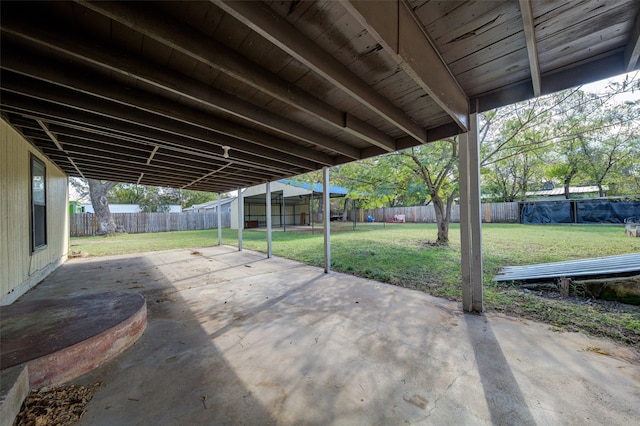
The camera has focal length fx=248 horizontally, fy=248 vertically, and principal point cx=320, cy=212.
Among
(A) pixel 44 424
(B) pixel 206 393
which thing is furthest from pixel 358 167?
(A) pixel 44 424

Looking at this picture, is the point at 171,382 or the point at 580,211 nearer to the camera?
the point at 171,382

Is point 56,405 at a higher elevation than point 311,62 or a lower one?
lower

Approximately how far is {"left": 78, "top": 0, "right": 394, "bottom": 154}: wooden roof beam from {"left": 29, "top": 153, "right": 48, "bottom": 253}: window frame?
4.67 m

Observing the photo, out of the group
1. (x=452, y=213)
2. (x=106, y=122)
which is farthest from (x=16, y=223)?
(x=452, y=213)

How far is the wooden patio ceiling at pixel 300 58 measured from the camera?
1.53m

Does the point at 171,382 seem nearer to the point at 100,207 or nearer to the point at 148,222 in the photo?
the point at 100,207

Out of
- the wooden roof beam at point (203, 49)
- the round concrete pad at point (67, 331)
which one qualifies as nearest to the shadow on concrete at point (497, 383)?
the wooden roof beam at point (203, 49)

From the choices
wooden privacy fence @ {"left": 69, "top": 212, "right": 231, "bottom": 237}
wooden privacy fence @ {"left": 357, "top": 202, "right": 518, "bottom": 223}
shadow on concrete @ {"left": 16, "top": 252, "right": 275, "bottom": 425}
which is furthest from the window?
wooden privacy fence @ {"left": 357, "top": 202, "right": 518, "bottom": 223}

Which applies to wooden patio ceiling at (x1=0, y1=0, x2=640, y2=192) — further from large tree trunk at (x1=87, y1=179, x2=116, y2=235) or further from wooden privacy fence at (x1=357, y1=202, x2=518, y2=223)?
wooden privacy fence at (x1=357, y1=202, x2=518, y2=223)

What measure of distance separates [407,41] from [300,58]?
715 millimetres

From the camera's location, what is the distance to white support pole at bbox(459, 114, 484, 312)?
316 cm

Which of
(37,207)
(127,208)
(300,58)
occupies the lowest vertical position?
(37,207)

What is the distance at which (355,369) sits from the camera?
2.08 m

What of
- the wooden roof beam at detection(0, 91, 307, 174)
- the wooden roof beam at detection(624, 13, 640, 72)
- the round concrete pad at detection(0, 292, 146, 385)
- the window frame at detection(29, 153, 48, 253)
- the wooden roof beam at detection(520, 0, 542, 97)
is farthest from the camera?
the window frame at detection(29, 153, 48, 253)
